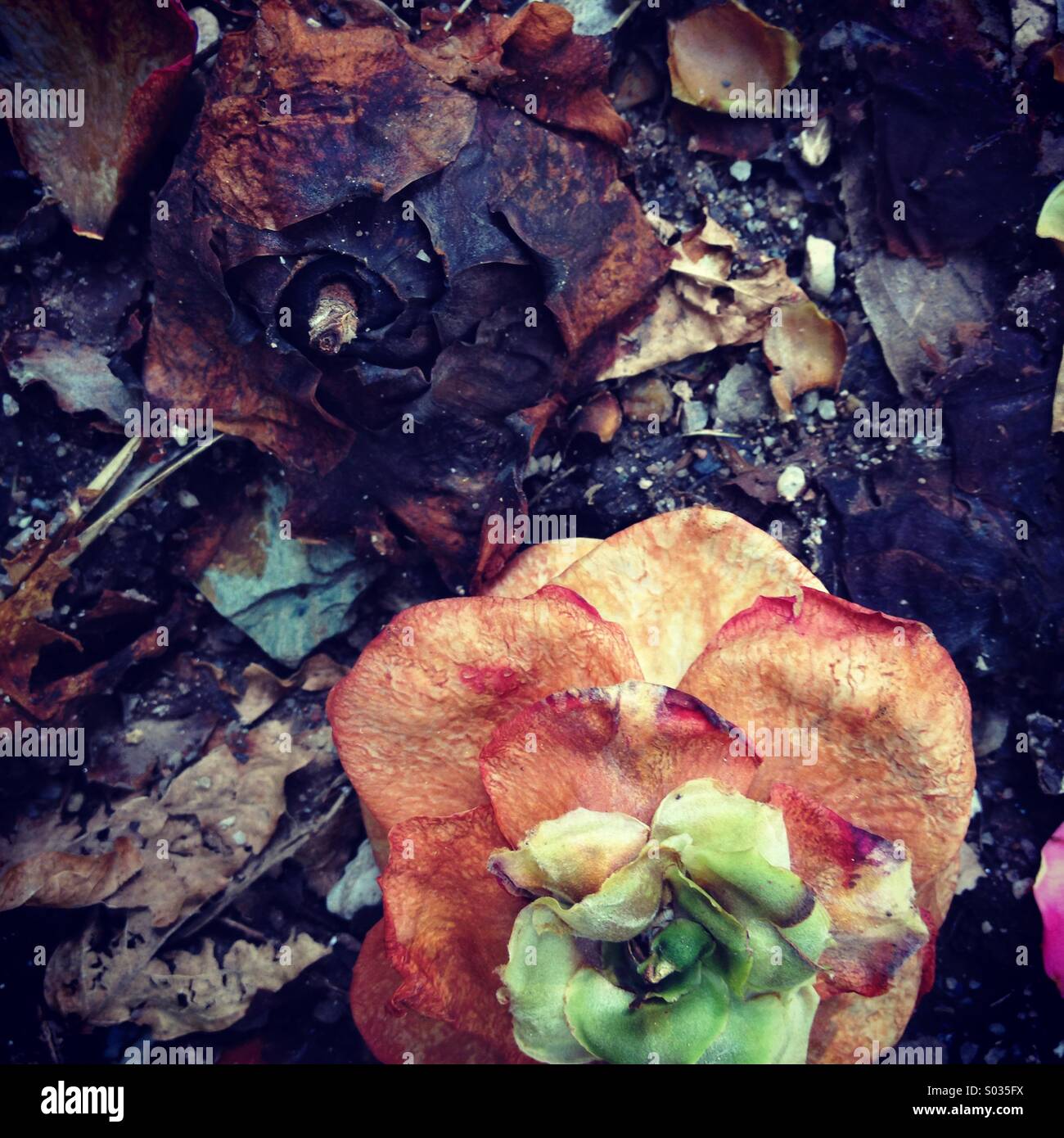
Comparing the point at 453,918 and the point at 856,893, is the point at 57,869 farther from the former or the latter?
the point at 856,893

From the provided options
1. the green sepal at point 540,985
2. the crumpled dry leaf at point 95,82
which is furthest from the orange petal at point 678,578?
the crumpled dry leaf at point 95,82

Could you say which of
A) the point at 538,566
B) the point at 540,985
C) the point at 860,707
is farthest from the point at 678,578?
the point at 540,985

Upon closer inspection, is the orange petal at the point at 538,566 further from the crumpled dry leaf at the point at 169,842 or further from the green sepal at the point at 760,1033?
the green sepal at the point at 760,1033

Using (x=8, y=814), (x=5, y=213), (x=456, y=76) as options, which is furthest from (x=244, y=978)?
(x=456, y=76)

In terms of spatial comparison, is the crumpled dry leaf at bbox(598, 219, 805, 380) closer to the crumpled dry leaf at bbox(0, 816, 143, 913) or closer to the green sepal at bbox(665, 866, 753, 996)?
the green sepal at bbox(665, 866, 753, 996)

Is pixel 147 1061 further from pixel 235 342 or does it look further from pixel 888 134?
pixel 888 134
